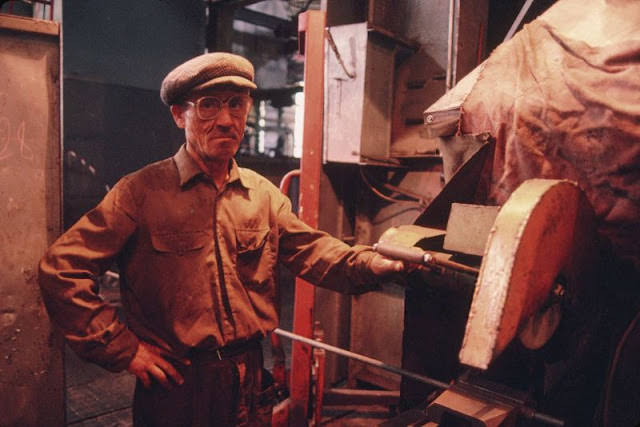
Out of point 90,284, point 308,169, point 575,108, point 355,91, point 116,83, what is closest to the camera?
point 575,108

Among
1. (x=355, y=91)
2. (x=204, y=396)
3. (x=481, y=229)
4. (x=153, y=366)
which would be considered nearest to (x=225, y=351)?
(x=204, y=396)

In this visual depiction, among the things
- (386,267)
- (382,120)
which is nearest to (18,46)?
(386,267)

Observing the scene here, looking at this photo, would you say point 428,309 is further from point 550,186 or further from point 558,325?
point 550,186

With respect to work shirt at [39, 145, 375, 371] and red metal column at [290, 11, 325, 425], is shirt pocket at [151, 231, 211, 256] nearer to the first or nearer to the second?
work shirt at [39, 145, 375, 371]

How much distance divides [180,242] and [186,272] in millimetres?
137

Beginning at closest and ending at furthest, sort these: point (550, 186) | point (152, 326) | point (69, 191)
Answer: point (550, 186)
point (152, 326)
point (69, 191)

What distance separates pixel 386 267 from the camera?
2.26m

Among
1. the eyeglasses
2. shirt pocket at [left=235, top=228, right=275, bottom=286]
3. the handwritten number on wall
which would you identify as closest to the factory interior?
the handwritten number on wall

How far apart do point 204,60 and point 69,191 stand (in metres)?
7.69

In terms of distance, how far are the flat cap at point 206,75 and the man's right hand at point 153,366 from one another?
115 centimetres

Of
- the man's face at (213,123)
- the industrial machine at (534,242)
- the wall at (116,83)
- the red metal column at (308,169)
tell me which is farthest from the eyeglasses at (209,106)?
the wall at (116,83)

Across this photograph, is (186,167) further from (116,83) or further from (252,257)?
(116,83)

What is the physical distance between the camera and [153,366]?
2107 millimetres

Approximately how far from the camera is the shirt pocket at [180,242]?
219 centimetres
